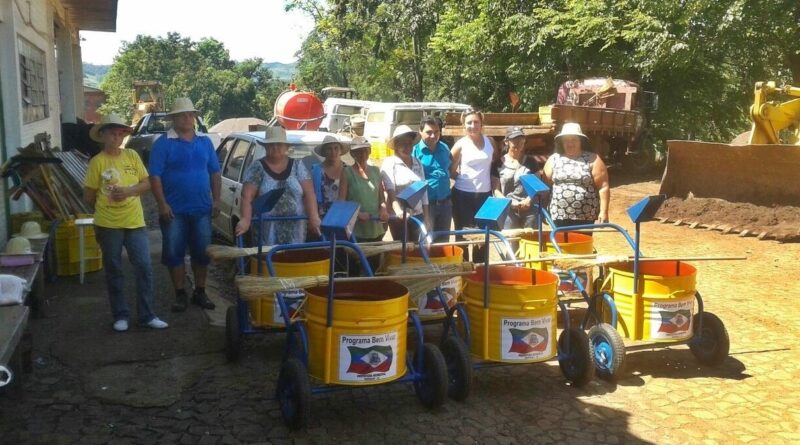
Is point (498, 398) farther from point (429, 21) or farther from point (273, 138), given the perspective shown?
point (429, 21)

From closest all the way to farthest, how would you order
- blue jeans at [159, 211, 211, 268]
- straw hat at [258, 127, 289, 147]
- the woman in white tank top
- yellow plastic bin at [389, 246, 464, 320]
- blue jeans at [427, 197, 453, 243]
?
yellow plastic bin at [389, 246, 464, 320], straw hat at [258, 127, 289, 147], blue jeans at [159, 211, 211, 268], blue jeans at [427, 197, 453, 243], the woman in white tank top

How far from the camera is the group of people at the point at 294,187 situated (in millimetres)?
5559

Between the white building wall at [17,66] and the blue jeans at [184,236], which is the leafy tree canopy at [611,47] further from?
the blue jeans at [184,236]

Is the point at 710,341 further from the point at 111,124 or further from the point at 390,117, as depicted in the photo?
the point at 390,117

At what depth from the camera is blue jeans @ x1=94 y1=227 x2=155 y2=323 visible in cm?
557

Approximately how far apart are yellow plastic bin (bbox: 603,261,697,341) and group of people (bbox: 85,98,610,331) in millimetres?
1316

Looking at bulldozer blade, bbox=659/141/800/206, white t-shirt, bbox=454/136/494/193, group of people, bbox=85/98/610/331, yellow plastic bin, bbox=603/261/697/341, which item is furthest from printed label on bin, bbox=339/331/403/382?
bulldozer blade, bbox=659/141/800/206

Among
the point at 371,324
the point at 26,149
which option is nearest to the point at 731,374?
the point at 371,324

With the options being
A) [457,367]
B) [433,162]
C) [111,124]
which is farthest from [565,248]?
[111,124]

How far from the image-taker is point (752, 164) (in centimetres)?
1100

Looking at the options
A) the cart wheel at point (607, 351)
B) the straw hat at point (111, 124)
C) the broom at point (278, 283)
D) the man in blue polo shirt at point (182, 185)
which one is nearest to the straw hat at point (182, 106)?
the man in blue polo shirt at point (182, 185)

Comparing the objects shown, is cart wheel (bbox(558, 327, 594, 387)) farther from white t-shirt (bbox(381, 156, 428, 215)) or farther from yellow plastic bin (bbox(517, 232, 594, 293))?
white t-shirt (bbox(381, 156, 428, 215))

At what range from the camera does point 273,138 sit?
5.48m

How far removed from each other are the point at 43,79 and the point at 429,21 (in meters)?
20.1
